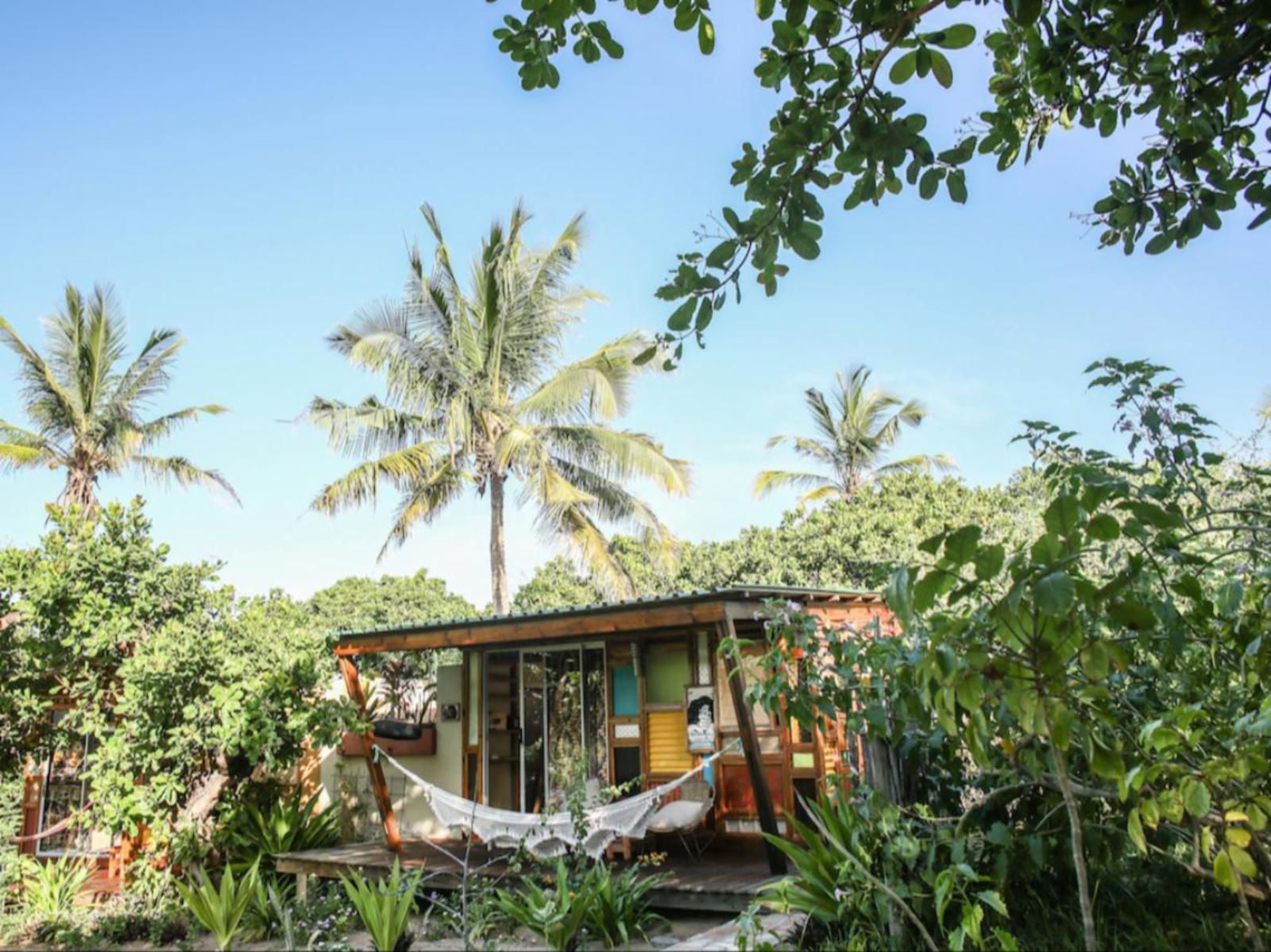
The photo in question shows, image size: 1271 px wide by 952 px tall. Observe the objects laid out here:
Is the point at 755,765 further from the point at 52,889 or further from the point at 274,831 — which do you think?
the point at 52,889

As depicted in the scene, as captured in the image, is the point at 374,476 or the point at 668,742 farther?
the point at 374,476

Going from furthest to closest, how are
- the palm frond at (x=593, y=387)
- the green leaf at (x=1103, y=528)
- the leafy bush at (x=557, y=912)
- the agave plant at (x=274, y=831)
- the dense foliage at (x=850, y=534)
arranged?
the dense foliage at (x=850, y=534) → the palm frond at (x=593, y=387) → the agave plant at (x=274, y=831) → the leafy bush at (x=557, y=912) → the green leaf at (x=1103, y=528)

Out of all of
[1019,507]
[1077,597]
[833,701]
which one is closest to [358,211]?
[833,701]

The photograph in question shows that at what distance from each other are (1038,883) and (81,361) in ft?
52.9

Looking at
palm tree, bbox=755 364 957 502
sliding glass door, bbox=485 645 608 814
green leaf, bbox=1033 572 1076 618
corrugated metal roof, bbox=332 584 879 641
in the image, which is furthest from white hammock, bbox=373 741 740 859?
palm tree, bbox=755 364 957 502

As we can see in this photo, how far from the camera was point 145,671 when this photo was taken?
750 centimetres

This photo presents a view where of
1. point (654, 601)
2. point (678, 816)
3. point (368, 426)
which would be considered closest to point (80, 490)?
point (368, 426)

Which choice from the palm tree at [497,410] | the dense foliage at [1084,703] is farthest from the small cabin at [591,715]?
the palm tree at [497,410]

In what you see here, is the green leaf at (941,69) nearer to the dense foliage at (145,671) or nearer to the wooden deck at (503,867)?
the wooden deck at (503,867)

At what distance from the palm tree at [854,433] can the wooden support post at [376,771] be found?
11.9 metres

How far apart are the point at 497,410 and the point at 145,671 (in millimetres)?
6537

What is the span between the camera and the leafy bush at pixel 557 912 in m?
5.21

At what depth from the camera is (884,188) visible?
2348 mm

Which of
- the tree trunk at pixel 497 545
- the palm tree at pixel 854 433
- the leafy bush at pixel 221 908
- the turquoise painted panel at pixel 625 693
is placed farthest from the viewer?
the palm tree at pixel 854 433
